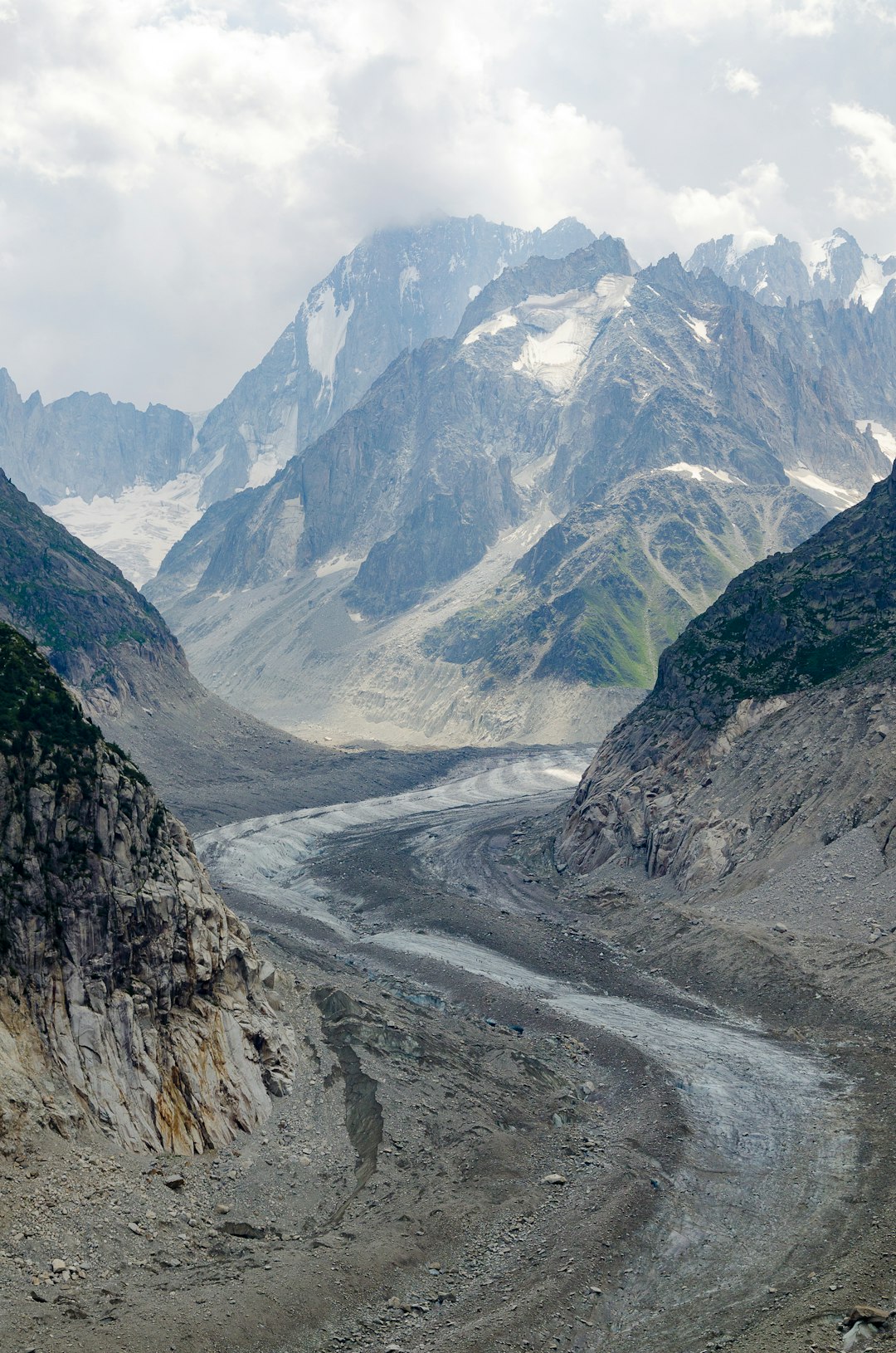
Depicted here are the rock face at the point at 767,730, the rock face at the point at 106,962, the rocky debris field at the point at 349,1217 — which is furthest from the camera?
the rock face at the point at 767,730

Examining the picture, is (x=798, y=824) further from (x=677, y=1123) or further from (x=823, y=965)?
(x=677, y=1123)

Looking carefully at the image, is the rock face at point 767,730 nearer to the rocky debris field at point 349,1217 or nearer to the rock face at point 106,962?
the rocky debris field at point 349,1217

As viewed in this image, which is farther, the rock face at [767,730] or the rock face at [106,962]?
the rock face at [767,730]

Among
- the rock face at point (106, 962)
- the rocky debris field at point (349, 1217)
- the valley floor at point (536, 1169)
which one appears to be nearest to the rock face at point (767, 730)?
the valley floor at point (536, 1169)

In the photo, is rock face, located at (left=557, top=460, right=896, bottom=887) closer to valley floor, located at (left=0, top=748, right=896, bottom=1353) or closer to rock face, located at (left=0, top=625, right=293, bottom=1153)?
valley floor, located at (left=0, top=748, right=896, bottom=1353)

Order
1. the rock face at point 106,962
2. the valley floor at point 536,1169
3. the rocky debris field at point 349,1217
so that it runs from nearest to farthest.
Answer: the rocky debris field at point 349,1217 → the valley floor at point 536,1169 → the rock face at point 106,962

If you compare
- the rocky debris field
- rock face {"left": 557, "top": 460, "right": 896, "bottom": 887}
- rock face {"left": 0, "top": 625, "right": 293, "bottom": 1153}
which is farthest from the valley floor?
rock face {"left": 557, "top": 460, "right": 896, "bottom": 887}
